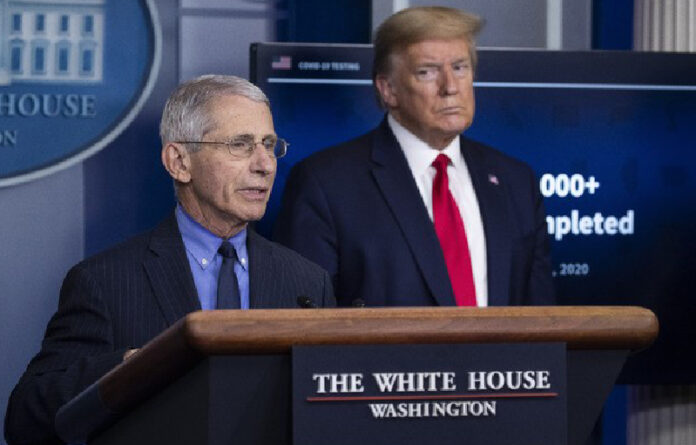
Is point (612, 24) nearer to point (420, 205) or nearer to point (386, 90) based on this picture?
point (386, 90)

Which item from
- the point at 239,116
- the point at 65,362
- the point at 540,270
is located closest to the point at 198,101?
the point at 239,116

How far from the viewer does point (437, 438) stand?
130cm

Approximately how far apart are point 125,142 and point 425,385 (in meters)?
2.96

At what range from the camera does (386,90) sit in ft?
11.0

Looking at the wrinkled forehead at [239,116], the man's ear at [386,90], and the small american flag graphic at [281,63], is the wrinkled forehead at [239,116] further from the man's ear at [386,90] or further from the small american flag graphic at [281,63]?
the small american flag graphic at [281,63]

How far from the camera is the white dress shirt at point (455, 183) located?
3.29 m

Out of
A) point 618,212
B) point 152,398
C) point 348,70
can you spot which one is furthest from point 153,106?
point 152,398

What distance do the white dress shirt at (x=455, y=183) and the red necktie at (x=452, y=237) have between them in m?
0.02

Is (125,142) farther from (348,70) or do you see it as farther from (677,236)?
(677,236)

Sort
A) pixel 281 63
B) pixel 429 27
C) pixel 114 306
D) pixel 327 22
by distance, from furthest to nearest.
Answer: pixel 327 22
pixel 281 63
pixel 429 27
pixel 114 306

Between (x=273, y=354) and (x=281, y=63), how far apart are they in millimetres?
2570

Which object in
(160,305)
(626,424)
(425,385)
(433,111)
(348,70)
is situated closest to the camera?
(425,385)

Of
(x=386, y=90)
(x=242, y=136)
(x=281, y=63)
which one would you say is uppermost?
(x=281, y=63)

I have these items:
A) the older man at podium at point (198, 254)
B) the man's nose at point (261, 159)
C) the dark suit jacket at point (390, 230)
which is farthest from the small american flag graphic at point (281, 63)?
the man's nose at point (261, 159)
